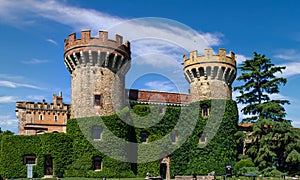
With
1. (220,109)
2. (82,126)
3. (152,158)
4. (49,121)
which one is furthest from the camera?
(49,121)

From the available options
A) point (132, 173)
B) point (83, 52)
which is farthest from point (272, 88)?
point (83, 52)

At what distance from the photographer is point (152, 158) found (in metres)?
32.5

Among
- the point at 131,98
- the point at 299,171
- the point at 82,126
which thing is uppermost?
the point at 131,98

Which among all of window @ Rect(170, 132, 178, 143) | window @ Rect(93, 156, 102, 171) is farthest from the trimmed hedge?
window @ Rect(170, 132, 178, 143)

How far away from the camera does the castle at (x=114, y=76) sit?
31.0m

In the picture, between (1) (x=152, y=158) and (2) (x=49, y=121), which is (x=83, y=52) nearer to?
(1) (x=152, y=158)

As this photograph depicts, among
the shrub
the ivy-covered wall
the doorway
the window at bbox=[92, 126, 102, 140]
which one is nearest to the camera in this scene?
the ivy-covered wall

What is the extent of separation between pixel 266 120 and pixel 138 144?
1177cm

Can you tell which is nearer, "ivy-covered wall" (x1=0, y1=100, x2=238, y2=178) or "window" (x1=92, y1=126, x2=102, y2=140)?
"ivy-covered wall" (x1=0, y1=100, x2=238, y2=178)

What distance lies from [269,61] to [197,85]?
7457 millimetres

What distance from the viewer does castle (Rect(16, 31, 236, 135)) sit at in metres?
31.0

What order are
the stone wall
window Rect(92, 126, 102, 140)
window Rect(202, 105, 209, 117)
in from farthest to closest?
1. window Rect(202, 105, 209, 117)
2. the stone wall
3. window Rect(92, 126, 102, 140)

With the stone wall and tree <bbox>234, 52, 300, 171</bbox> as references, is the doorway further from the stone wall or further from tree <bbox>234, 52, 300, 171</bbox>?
tree <bbox>234, 52, 300, 171</bbox>

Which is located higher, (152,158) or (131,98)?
(131,98)
